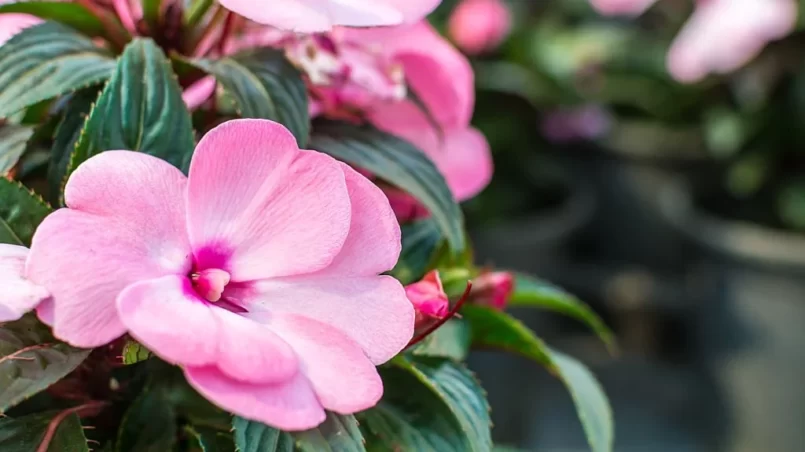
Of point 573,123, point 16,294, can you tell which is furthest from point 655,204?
point 16,294

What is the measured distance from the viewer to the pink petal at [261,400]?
26 cm

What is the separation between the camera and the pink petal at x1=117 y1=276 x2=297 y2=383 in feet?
0.84

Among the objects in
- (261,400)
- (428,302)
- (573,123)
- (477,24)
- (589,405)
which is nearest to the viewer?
(261,400)

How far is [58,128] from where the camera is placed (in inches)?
15.5

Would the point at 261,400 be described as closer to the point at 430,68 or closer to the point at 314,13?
the point at 314,13

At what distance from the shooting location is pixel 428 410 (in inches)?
16.4

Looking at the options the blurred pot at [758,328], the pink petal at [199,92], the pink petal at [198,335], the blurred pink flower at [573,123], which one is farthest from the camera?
the blurred pink flower at [573,123]

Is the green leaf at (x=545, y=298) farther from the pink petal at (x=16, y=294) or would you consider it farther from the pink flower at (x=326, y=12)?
the pink petal at (x=16, y=294)

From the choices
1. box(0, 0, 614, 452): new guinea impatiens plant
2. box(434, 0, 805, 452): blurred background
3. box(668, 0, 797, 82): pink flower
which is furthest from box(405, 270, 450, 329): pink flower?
box(668, 0, 797, 82): pink flower

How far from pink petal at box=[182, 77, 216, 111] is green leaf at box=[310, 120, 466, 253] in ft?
0.24

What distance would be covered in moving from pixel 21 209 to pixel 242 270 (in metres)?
0.11

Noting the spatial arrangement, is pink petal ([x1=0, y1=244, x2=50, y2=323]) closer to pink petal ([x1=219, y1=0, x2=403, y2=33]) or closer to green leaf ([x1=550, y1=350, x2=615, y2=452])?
pink petal ([x1=219, y1=0, x2=403, y2=33])

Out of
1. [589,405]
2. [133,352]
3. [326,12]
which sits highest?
[326,12]

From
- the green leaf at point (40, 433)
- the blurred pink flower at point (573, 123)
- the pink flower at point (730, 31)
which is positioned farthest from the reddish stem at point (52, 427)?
the blurred pink flower at point (573, 123)
